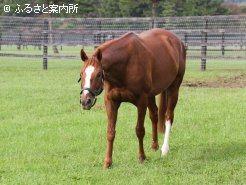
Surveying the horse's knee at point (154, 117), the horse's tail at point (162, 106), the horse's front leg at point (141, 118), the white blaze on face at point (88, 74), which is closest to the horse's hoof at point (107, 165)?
the horse's front leg at point (141, 118)

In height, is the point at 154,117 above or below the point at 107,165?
above

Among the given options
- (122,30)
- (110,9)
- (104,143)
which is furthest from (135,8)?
(104,143)

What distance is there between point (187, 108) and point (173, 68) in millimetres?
2729

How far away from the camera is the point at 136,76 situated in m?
5.41

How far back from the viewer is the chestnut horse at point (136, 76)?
4.92 metres

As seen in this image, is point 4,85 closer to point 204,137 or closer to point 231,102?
point 231,102

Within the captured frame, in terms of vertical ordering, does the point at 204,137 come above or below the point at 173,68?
below

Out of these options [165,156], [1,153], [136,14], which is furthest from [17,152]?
→ [136,14]

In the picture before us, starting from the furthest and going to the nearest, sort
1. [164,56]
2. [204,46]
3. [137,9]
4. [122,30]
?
[137,9] < [122,30] < [204,46] < [164,56]

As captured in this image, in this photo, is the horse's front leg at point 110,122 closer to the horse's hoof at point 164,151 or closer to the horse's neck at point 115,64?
the horse's neck at point 115,64

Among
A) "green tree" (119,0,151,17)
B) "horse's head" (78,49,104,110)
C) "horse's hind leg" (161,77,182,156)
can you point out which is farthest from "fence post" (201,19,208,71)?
"green tree" (119,0,151,17)

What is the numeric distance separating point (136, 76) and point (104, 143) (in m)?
1.47

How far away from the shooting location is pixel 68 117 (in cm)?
828

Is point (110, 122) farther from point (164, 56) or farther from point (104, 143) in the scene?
point (164, 56)
